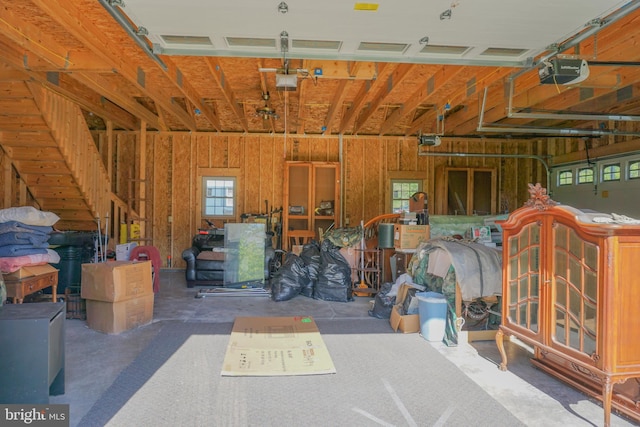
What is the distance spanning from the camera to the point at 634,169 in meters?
6.96

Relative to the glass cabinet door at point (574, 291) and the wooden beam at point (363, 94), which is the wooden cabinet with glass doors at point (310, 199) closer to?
the wooden beam at point (363, 94)

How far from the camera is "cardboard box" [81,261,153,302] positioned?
4.00 meters

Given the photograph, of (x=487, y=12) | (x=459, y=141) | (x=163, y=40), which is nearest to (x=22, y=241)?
(x=163, y=40)

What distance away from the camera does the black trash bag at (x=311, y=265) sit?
603cm

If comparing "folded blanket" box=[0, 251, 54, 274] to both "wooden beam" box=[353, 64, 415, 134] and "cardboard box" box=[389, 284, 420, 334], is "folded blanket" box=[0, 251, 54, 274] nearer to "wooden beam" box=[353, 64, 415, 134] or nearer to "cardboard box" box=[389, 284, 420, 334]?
"cardboard box" box=[389, 284, 420, 334]

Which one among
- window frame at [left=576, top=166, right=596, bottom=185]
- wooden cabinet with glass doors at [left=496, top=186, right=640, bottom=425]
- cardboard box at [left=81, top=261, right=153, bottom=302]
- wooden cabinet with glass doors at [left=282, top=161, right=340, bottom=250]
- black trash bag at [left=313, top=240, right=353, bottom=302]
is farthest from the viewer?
wooden cabinet with glass doors at [left=282, top=161, right=340, bottom=250]

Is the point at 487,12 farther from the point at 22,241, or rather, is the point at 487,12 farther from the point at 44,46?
the point at 22,241

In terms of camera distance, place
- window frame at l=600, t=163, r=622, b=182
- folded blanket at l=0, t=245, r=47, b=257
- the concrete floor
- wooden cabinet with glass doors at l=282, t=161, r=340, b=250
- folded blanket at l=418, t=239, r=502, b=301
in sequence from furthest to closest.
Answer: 1. wooden cabinet with glass doors at l=282, t=161, r=340, b=250
2. window frame at l=600, t=163, r=622, b=182
3. folded blanket at l=0, t=245, r=47, b=257
4. folded blanket at l=418, t=239, r=502, b=301
5. the concrete floor

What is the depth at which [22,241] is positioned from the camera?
4324mm

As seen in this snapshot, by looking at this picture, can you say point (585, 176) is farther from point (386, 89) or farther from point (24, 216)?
point (24, 216)

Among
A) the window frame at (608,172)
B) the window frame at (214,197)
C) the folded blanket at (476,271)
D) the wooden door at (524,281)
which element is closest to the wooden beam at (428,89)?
the folded blanket at (476,271)

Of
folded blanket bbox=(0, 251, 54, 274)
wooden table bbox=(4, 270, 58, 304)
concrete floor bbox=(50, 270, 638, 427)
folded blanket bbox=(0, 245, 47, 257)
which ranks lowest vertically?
concrete floor bbox=(50, 270, 638, 427)

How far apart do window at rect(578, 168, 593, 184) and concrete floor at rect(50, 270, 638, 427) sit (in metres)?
5.60

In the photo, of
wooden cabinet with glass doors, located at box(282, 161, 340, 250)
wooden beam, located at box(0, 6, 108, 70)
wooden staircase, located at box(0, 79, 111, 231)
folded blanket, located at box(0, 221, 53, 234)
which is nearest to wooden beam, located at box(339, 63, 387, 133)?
wooden cabinet with glass doors, located at box(282, 161, 340, 250)
